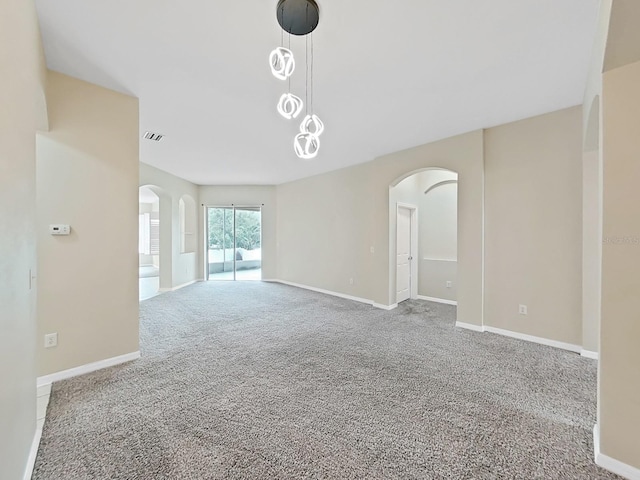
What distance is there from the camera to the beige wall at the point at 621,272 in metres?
1.61

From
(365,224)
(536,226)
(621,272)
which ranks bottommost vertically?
(621,272)

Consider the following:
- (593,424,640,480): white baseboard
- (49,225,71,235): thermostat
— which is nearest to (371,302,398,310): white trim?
(593,424,640,480): white baseboard

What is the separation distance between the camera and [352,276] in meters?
6.15

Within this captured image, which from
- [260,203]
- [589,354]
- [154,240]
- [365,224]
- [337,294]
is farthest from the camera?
[154,240]

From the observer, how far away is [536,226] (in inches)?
141

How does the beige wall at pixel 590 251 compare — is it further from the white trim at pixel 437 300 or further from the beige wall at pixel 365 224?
the white trim at pixel 437 300

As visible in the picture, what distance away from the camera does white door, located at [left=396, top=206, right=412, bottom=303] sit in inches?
217

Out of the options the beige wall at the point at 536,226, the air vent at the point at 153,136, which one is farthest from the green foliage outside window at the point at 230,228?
the beige wall at the point at 536,226

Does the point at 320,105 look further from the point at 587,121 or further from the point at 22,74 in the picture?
the point at 587,121

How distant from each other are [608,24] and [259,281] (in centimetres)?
783

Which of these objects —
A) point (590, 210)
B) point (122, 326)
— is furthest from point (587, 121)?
point (122, 326)

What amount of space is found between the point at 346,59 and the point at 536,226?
10.3 ft

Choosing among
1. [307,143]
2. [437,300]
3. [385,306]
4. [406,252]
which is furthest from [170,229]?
[437,300]

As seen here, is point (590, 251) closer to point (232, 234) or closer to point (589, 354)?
point (589, 354)
